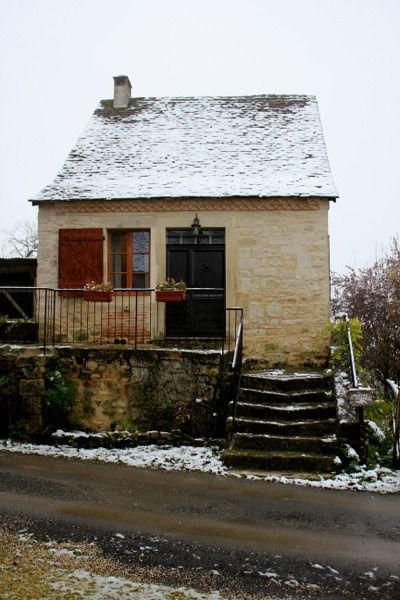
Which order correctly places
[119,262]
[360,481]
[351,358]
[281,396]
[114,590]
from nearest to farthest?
[114,590] < [360,481] < [351,358] < [281,396] < [119,262]

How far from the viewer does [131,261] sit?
38.8 ft

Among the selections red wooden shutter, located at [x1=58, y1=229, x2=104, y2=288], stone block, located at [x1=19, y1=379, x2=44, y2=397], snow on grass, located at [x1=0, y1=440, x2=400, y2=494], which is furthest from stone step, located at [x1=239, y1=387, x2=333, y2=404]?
red wooden shutter, located at [x1=58, y1=229, x2=104, y2=288]

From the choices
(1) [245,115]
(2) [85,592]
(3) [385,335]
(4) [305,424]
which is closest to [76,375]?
(4) [305,424]

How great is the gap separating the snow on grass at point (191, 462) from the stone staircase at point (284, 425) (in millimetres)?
316

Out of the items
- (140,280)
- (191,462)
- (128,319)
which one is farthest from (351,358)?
(140,280)

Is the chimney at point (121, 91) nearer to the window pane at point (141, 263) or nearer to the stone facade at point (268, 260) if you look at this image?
the stone facade at point (268, 260)

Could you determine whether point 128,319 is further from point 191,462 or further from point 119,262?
point 191,462

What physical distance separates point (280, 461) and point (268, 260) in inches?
187

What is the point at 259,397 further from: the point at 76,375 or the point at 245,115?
the point at 245,115

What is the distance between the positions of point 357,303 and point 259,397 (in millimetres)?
11545

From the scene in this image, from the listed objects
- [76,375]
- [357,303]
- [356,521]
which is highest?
[357,303]

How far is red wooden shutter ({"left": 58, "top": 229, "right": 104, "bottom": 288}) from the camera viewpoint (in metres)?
11.5

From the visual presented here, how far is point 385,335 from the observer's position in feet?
55.6

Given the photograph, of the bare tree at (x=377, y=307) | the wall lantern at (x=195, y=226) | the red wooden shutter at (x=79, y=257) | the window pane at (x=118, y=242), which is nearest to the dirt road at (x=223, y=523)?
the red wooden shutter at (x=79, y=257)
